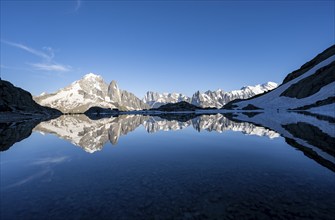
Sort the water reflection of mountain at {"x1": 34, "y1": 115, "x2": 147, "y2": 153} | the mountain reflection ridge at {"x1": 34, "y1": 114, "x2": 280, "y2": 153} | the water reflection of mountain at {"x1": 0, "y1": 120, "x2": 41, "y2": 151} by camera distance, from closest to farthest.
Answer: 1. the water reflection of mountain at {"x1": 0, "y1": 120, "x2": 41, "y2": 151}
2. the water reflection of mountain at {"x1": 34, "y1": 115, "x2": 147, "y2": 153}
3. the mountain reflection ridge at {"x1": 34, "y1": 114, "x2": 280, "y2": 153}

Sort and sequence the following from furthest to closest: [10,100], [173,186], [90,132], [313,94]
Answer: [313,94] < [10,100] < [90,132] < [173,186]

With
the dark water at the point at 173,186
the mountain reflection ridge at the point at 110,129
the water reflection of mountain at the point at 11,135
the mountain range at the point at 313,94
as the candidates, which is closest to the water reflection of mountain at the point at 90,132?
the mountain reflection ridge at the point at 110,129

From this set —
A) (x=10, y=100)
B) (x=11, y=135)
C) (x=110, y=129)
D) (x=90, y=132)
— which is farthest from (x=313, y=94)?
(x=10, y=100)

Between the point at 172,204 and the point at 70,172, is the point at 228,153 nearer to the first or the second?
the point at 172,204

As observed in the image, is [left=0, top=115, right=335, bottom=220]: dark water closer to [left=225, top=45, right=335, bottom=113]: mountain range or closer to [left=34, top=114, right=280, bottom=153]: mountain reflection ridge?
[left=34, top=114, right=280, bottom=153]: mountain reflection ridge

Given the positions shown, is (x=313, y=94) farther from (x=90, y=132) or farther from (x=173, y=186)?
(x=173, y=186)

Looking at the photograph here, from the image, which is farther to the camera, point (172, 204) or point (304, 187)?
point (304, 187)

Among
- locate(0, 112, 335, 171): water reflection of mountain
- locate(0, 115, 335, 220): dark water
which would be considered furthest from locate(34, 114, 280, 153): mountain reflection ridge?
locate(0, 115, 335, 220): dark water

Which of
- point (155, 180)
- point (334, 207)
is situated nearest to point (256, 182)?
point (334, 207)

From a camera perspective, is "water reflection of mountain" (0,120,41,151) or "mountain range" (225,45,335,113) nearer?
"water reflection of mountain" (0,120,41,151)

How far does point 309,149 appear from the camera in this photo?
22859mm

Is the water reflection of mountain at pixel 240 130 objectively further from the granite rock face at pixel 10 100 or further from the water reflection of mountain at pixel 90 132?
the granite rock face at pixel 10 100

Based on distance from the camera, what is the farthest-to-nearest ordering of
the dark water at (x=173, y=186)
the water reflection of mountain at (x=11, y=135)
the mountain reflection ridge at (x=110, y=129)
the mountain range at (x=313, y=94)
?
the mountain range at (x=313, y=94) → the mountain reflection ridge at (x=110, y=129) → the water reflection of mountain at (x=11, y=135) → the dark water at (x=173, y=186)

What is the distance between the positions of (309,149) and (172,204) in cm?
A: 1901
